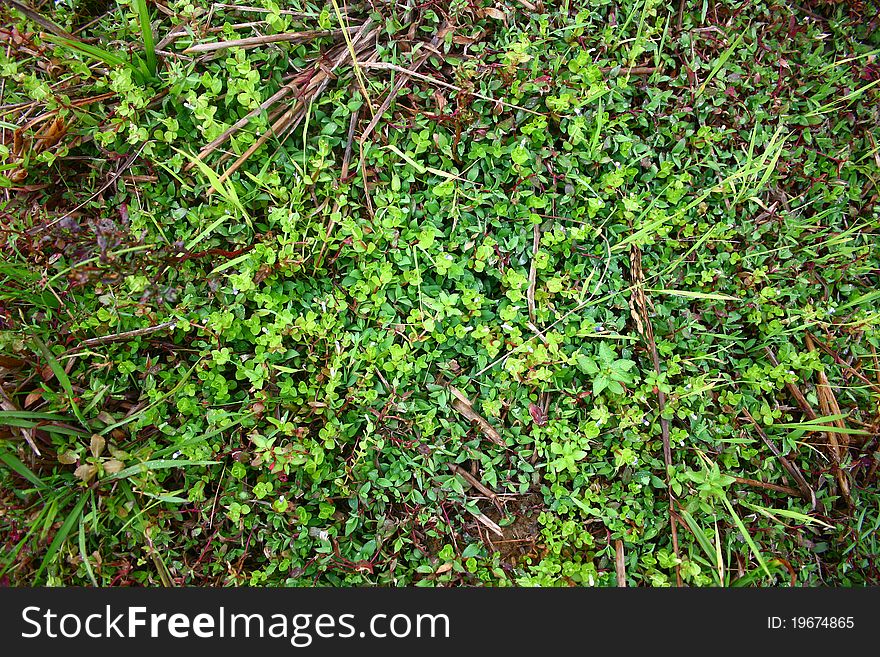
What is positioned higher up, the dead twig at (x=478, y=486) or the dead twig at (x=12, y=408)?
the dead twig at (x=12, y=408)

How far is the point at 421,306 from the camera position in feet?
7.75

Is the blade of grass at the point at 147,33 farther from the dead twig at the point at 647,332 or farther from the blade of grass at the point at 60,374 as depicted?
the dead twig at the point at 647,332

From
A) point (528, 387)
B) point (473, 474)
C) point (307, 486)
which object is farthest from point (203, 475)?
point (528, 387)

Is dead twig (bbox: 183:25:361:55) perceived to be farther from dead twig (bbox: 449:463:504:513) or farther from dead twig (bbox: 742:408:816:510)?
dead twig (bbox: 742:408:816:510)

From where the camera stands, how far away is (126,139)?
8.01 feet

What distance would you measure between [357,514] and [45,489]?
4.00 ft

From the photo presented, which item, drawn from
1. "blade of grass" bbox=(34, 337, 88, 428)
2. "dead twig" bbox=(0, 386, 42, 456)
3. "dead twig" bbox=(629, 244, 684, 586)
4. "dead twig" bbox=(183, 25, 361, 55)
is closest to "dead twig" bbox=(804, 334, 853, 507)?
"dead twig" bbox=(629, 244, 684, 586)

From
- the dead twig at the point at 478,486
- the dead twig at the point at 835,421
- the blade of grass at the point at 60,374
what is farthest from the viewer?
the dead twig at the point at 835,421

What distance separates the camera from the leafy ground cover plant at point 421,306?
2.27 metres

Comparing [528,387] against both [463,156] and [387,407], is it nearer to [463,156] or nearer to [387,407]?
[387,407]

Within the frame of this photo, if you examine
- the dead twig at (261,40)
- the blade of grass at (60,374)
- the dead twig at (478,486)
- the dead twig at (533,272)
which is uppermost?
the dead twig at (261,40)

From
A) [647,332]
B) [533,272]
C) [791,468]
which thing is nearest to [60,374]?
[533,272]

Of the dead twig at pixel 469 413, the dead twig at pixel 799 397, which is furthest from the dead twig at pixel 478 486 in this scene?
the dead twig at pixel 799 397

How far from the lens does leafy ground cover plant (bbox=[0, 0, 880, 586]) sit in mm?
2266
